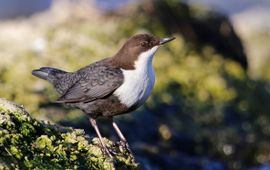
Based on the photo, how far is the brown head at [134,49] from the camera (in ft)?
17.1

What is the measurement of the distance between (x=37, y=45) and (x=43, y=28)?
0.47m

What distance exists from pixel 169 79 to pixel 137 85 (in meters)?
3.21

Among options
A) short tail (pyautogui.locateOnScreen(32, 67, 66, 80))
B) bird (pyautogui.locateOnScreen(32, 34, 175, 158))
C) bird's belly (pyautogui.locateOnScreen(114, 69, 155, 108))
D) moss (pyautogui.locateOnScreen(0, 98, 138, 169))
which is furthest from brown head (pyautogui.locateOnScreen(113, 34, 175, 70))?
moss (pyautogui.locateOnScreen(0, 98, 138, 169))

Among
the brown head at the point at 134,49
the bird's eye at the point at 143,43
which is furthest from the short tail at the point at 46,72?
the bird's eye at the point at 143,43

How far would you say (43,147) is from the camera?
3787 millimetres

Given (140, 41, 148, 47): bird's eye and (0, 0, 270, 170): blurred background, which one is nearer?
(140, 41, 148, 47): bird's eye

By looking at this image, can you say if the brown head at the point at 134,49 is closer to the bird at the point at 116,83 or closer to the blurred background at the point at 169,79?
the bird at the point at 116,83

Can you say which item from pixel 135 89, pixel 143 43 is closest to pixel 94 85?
pixel 135 89

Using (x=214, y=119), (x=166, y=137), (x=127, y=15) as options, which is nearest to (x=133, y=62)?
(x=166, y=137)

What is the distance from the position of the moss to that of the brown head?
1.09 meters

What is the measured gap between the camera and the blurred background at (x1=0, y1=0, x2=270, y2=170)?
6.86 m

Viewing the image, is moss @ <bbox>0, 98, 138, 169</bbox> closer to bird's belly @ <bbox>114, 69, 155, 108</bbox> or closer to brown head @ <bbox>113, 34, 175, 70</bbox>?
bird's belly @ <bbox>114, 69, 155, 108</bbox>

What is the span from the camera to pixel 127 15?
930 cm

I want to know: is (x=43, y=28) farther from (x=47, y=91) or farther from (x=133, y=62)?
(x=133, y=62)
